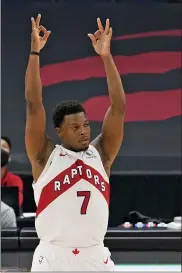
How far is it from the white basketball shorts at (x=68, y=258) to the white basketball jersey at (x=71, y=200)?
0.03 metres

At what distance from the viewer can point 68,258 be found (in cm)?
275

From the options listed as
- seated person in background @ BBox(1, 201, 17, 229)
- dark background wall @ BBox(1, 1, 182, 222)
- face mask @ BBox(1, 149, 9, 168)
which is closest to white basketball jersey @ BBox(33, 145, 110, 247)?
seated person in background @ BBox(1, 201, 17, 229)

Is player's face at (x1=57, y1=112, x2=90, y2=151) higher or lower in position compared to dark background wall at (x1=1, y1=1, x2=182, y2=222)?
lower

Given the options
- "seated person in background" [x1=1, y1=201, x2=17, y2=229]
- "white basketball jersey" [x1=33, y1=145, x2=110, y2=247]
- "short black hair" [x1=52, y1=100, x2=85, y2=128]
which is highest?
"short black hair" [x1=52, y1=100, x2=85, y2=128]

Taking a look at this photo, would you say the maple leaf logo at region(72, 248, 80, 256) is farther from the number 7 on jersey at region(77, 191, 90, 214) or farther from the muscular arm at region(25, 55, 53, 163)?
the muscular arm at region(25, 55, 53, 163)

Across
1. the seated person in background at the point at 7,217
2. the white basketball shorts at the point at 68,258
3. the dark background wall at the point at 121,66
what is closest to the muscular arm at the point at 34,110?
the white basketball shorts at the point at 68,258

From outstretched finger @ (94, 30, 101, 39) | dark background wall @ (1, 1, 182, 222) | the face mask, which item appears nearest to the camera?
outstretched finger @ (94, 30, 101, 39)

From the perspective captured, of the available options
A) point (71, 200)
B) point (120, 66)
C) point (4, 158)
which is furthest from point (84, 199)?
point (120, 66)

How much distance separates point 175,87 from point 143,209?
1.75 metres

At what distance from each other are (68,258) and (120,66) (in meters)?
5.69

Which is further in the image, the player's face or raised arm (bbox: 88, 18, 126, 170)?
raised arm (bbox: 88, 18, 126, 170)

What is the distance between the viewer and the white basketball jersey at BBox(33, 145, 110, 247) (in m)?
2.72

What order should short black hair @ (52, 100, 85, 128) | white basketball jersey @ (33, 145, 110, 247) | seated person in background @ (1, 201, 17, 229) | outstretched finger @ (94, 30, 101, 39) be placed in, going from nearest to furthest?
white basketball jersey @ (33, 145, 110, 247) < short black hair @ (52, 100, 85, 128) < outstretched finger @ (94, 30, 101, 39) < seated person in background @ (1, 201, 17, 229)

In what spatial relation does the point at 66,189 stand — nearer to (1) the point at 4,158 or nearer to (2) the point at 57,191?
(2) the point at 57,191
